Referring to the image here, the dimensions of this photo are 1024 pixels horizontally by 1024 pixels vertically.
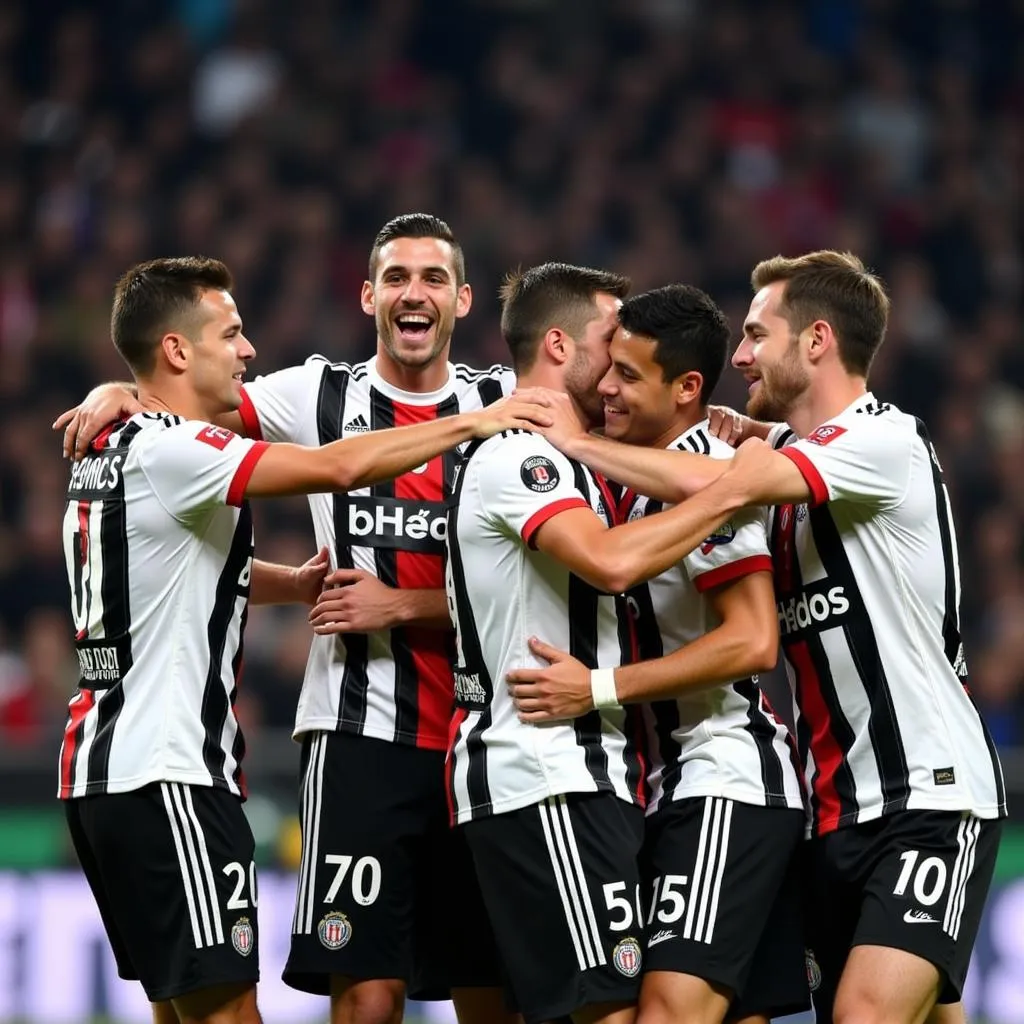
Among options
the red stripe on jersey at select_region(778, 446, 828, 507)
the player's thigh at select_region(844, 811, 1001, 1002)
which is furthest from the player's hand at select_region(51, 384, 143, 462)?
the player's thigh at select_region(844, 811, 1001, 1002)

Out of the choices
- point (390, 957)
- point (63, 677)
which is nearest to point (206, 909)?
point (390, 957)

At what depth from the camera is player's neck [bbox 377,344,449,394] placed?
5727 millimetres

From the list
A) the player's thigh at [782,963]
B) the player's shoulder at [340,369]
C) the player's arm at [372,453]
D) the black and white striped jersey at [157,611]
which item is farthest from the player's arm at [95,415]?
the player's thigh at [782,963]

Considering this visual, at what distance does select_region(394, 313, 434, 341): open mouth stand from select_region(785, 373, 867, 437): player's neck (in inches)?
46.5

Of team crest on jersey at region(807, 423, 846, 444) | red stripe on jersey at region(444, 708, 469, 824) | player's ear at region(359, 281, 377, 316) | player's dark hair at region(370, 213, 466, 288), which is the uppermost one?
player's dark hair at region(370, 213, 466, 288)

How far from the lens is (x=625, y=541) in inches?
184

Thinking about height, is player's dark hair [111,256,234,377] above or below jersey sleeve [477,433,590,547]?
above

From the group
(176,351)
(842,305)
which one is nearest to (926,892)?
(842,305)

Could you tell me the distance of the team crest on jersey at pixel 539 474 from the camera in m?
4.77

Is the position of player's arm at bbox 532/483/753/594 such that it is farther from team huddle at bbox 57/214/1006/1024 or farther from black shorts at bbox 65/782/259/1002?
black shorts at bbox 65/782/259/1002

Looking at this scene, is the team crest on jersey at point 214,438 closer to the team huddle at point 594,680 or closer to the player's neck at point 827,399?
the team huddle at point 594,680

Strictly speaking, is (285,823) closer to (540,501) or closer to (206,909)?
(206,909)

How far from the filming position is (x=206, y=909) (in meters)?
4.88

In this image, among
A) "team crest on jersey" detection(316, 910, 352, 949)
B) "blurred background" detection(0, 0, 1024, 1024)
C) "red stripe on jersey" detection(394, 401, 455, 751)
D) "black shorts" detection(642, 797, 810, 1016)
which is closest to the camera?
"black shorts" detection(642, 797, 810, 1016)
